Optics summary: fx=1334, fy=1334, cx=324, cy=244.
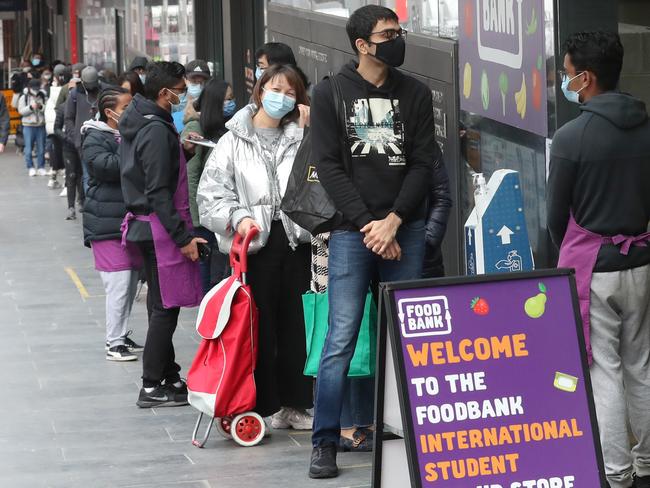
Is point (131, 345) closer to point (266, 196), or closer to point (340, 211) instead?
point (266, 196)

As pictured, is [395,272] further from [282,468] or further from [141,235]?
[141,235]

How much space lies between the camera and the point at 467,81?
7324 mm

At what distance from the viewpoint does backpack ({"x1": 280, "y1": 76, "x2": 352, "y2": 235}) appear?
560 centimetres

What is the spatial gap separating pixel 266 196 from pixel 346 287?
1.09 metres

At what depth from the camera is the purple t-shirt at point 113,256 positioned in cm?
892

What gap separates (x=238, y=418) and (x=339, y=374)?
3.30ft

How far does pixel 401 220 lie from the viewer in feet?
18.1

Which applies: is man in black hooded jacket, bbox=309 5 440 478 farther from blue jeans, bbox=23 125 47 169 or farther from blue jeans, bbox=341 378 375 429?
blue jeans, bbox=23 125 47 169

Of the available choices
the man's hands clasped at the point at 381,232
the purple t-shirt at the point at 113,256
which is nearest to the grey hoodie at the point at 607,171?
the man's hands clasped at the point at 381,232

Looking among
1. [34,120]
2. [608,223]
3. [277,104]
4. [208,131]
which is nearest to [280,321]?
[277,104]

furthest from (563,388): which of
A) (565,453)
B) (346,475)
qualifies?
(346,475)

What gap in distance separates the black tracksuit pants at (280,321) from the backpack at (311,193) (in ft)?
2.61

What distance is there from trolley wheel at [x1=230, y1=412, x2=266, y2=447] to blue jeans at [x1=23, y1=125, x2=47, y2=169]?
17510mm

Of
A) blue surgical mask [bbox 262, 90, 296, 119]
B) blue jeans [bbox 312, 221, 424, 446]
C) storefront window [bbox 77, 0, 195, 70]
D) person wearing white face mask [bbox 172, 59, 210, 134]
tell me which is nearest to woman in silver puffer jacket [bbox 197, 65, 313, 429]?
blue surgical mask [bbox 262, 90, 296, 119]
